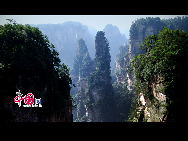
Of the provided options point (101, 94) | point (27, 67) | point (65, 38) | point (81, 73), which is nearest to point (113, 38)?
point (65, 38)

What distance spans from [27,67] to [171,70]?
7.39 meters

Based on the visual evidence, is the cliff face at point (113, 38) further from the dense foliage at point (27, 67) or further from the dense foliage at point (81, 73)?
the dense foliage at point (27, 67)

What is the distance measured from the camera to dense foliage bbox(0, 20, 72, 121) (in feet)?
22.3

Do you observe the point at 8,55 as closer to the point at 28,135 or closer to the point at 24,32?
the point at 24,32

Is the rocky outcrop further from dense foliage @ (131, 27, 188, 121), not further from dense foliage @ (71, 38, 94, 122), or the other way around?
dense foliage @ (131, 27, 188, 121)

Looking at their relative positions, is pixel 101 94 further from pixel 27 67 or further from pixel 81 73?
pixel 27 67

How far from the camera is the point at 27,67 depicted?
7309 mm

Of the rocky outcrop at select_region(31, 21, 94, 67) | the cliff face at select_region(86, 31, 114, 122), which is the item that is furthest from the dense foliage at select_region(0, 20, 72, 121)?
the rocky outcrop at select_region(31, 21, 94, 67)

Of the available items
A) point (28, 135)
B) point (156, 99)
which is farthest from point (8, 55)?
point (156, 99)

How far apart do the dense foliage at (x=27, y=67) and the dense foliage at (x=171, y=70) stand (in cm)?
555

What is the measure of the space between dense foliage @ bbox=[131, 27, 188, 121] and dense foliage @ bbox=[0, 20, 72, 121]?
555 cm

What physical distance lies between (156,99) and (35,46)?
774cm

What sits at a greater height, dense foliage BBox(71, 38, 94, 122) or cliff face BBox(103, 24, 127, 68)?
cliff face BBox(103, 24, 127, 68)

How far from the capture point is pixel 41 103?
7.46 meters
